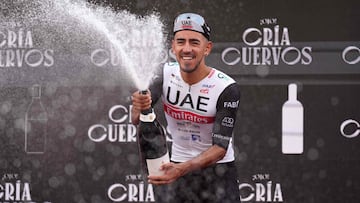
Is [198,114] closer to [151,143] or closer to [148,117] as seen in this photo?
[151,143]

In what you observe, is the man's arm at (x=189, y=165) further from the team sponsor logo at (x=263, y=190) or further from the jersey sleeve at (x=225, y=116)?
the team sponsor logo at (x=263, y=190)

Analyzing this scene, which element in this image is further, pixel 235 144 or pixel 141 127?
pixel 235 144

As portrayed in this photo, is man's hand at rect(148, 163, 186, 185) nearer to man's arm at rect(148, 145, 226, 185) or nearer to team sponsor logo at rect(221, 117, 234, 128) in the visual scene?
man's arm at rect(148, 145, 226, 185)

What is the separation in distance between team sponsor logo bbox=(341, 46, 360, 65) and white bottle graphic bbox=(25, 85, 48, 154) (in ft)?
8.55

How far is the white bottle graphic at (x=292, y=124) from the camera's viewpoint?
691cm

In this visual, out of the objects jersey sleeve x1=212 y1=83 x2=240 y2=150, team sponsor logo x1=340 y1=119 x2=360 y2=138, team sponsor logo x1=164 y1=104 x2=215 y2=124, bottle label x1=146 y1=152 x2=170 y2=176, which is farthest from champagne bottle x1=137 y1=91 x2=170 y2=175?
team sponsor logo x1=340 y1=119 x2=360 y2=138

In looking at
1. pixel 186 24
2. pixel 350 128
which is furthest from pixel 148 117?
pixel 350 128

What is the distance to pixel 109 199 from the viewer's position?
7047 mm

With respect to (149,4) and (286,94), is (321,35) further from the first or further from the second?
(149,4)

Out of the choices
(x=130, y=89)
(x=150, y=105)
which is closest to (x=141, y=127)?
(x=150, y=105)

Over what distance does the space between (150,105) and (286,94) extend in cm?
245

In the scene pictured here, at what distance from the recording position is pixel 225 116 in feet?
16.4

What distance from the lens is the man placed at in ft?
16.3

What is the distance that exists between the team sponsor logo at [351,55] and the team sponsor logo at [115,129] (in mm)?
1885
